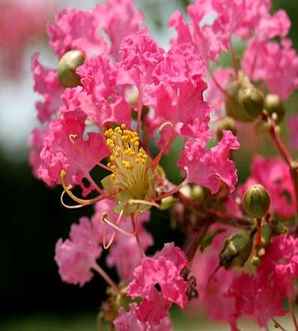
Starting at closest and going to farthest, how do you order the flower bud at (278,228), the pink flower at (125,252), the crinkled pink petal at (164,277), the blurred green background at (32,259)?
the crinkled pink petal at (164,277) → the flower bud at (278,228) → the pink flower at (125,252) → the blurred green background at (32,259)

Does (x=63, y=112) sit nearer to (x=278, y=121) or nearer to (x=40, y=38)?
(x=278, y=121)

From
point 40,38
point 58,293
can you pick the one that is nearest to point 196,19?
point 40,38

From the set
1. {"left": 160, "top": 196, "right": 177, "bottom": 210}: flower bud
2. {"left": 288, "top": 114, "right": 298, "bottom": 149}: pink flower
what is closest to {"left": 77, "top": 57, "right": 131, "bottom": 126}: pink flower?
{"left": 160, "top": 196, "right": 177, "bottom": 210}: flower bud

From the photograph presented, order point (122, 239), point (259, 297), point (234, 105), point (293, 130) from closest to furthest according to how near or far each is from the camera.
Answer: point (259, 297) < point (234, 105) < point (122, 239) < point (293, 130)

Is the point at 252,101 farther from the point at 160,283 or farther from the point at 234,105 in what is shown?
→ the point at 160,283

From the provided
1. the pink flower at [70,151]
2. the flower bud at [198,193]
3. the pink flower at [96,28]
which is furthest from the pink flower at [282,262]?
the pink flower at [96,28]

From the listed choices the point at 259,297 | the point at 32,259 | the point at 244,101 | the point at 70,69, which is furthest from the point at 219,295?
the point at 32,259

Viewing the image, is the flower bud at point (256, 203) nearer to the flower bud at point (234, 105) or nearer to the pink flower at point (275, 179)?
the flower bud at point (234, 105)

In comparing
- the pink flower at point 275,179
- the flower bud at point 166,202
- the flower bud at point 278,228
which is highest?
the pink flower at point 275,179
